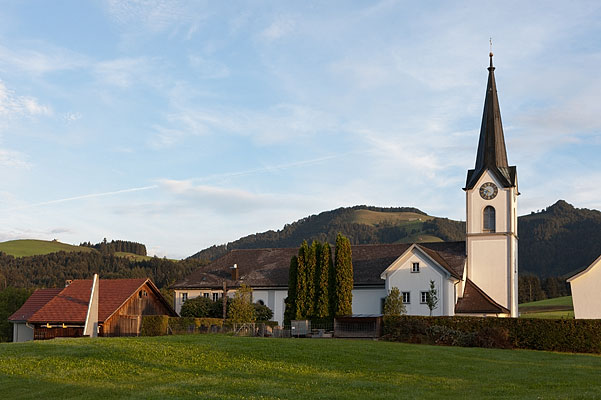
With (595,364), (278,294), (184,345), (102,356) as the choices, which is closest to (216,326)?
(278,294)

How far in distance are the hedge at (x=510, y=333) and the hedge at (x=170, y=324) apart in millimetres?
13799

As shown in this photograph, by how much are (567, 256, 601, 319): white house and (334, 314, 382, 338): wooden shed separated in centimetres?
1459

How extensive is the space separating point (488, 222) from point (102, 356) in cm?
3814

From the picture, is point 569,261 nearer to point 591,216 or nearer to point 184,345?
point 591,216

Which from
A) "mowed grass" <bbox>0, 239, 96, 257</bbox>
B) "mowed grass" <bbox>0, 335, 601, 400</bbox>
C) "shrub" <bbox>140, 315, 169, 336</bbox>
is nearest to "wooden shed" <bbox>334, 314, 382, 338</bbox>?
"mowed grass" <bbox>0, 335, 601, 400</bbox>

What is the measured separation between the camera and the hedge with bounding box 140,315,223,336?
42.4 m

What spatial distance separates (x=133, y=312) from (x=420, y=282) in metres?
21.8

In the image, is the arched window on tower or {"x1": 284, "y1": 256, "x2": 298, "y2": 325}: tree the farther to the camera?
the arched window on tower

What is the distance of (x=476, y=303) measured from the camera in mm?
50500

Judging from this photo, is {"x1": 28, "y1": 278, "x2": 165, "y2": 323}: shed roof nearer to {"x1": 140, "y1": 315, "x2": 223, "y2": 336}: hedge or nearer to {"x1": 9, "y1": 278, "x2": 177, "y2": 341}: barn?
{"x1": 9, "y1": 278, "x2": 177, "y2": 341}: barn

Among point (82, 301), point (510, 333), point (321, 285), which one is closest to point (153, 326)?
point (82, 301)

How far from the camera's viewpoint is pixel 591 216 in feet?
595

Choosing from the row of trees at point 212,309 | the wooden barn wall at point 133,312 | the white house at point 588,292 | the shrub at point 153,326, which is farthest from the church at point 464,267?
the shrub at point 153,326

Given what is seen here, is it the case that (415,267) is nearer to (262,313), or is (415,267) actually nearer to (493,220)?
(493,220)
